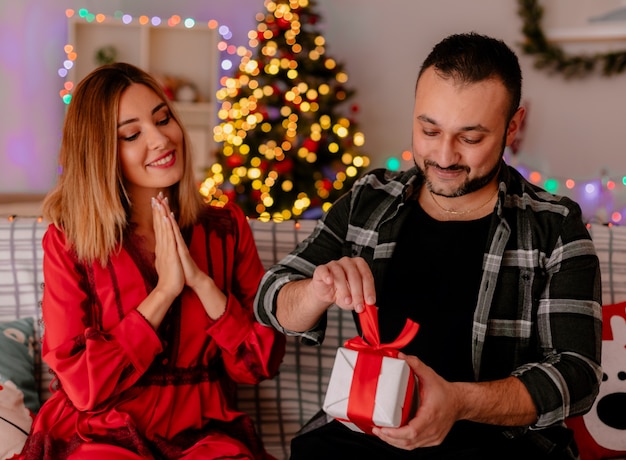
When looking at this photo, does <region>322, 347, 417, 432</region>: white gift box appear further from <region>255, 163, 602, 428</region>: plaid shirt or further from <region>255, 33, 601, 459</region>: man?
<region>255, 163, 602, 428</region>: plaid shirt

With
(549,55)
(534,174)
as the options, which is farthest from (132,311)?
(549,55)

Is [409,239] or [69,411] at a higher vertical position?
[409,239]

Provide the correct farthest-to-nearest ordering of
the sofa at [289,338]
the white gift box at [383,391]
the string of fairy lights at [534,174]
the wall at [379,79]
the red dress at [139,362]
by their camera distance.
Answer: the wall at [379,79], the string of fairy lights at [534,174], the sofa at [289,338], the red dress at [139,362], the white gift box at [383,391]

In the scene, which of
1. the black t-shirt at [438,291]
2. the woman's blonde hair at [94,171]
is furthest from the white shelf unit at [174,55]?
the black t-shirt at [438,291]

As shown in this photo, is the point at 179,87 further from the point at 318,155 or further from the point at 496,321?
the point at 496,321

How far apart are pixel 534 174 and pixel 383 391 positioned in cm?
352

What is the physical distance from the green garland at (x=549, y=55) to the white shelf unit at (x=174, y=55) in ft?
6.51

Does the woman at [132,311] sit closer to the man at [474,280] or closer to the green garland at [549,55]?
the man at [474,280]

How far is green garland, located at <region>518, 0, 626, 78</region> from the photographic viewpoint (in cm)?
432

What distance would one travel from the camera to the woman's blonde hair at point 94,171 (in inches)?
58.8

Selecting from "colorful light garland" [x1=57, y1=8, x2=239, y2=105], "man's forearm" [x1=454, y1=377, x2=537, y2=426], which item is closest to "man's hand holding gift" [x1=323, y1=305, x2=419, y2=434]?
"man's forearm" [x1=454, y1=377, x2=537, y2=426]

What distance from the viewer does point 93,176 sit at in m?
1.51

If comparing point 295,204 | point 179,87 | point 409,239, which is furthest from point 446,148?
point 179,87

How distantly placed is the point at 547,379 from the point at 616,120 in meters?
3.71
